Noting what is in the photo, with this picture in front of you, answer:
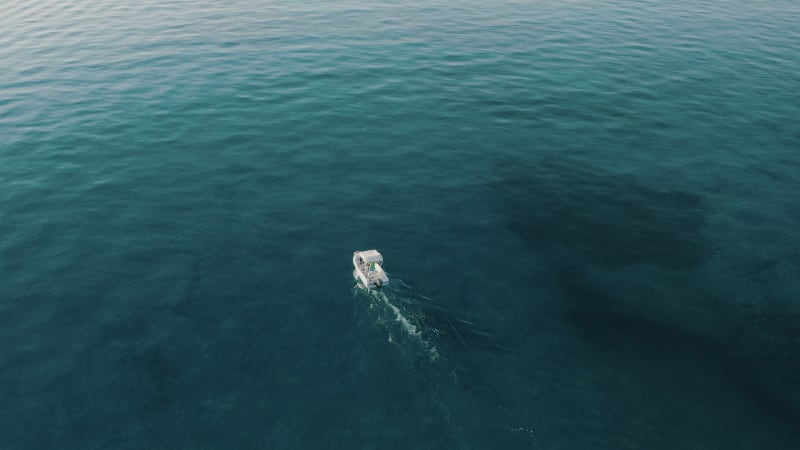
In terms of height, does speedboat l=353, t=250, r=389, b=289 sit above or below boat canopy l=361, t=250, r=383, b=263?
below

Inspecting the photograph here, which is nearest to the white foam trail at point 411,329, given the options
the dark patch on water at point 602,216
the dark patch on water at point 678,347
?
the dark patch on water at point 678,347

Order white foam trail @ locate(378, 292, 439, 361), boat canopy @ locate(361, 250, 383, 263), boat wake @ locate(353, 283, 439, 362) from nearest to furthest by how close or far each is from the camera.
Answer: white foam trail @ locate(378, 292, 439, 361) < boat wake @ locate(353, 283, 439, 362) < boat canopy @ locate(361, 250, 383, 263)

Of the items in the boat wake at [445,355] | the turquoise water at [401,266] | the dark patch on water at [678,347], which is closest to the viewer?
the boat wake at [445,355]

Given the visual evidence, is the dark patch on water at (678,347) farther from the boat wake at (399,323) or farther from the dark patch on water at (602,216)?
the boat wake at (399,323)

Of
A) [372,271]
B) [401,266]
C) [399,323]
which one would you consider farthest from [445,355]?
[401,266]

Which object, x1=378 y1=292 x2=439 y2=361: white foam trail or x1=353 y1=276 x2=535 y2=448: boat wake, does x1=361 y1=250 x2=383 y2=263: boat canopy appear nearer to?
x1=353 y1=276 x2=535 y2=448: boat wake

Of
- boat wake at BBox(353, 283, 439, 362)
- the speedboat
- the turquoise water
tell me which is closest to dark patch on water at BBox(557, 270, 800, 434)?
the turquoise water

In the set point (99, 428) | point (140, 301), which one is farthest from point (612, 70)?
point (99, 428)

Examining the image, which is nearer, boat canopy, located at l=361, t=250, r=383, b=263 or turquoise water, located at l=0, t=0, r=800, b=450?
turquoise water, located at l=0, t=0, r=800, b=450
